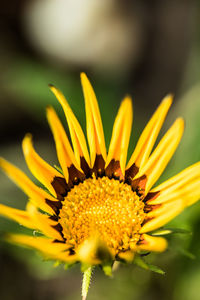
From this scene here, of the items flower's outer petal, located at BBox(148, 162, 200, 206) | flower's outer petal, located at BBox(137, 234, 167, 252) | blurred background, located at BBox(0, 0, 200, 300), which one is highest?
blurred background, located at BBox(0, 0, 200, 300)

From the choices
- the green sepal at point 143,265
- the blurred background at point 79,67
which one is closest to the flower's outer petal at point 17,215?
the green sepal at point 143,265

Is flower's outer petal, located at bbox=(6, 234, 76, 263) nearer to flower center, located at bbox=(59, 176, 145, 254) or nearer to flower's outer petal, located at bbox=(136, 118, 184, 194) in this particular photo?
flower center, located at bbox=(59, 176, 145, 254)

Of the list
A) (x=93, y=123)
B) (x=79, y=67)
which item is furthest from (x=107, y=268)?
(x=79, y=67)

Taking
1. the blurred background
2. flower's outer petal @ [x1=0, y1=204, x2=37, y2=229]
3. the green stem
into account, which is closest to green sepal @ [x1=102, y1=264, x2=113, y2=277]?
the green stem

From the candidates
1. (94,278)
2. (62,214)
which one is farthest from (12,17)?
(62,214)

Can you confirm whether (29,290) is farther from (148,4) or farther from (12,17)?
→ (148,4)

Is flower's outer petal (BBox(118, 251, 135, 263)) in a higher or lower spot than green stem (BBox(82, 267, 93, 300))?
Answer: higher
